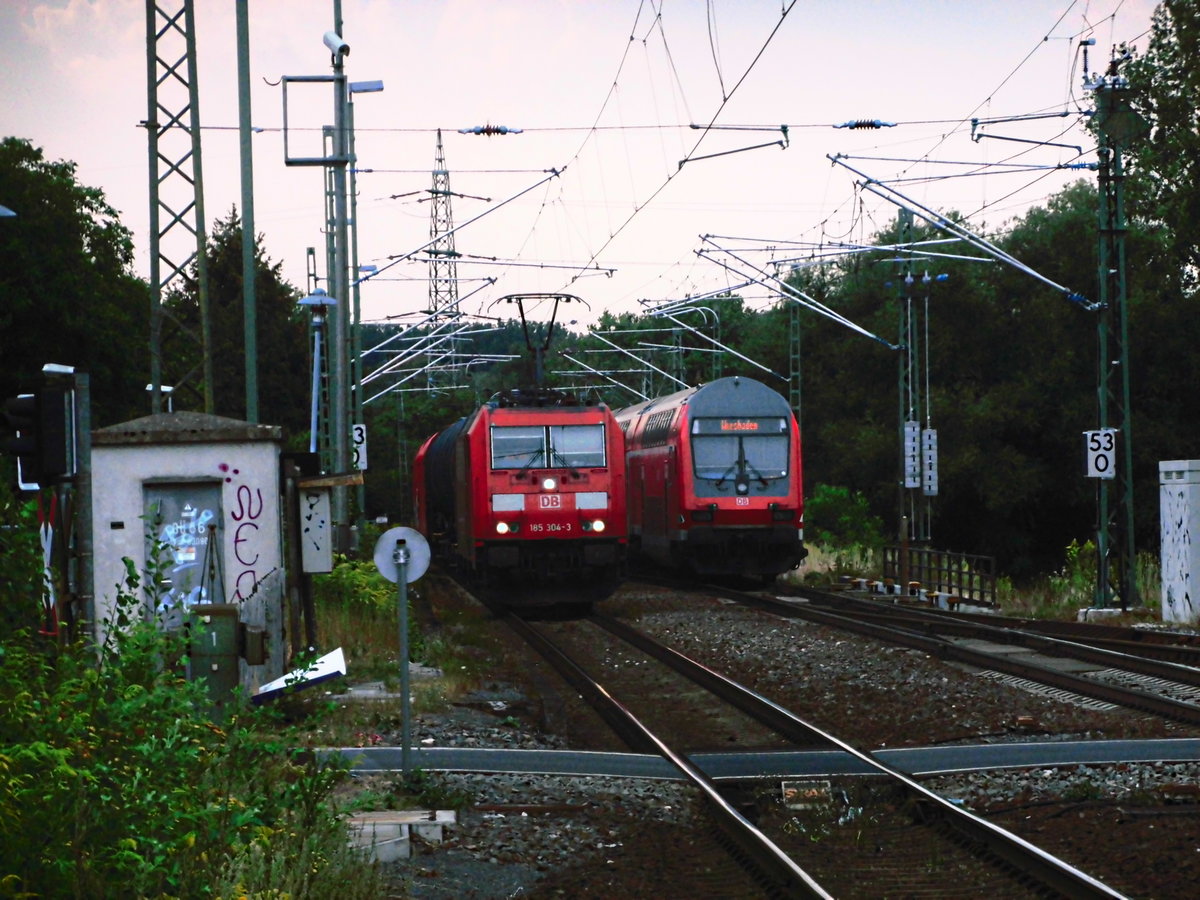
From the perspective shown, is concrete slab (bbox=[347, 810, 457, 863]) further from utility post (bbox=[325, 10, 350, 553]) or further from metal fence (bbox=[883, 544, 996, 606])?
metal fence (bbox=[883, 544, 996, 606])

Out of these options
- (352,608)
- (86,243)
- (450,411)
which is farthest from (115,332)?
(352,608)

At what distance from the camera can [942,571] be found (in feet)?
105

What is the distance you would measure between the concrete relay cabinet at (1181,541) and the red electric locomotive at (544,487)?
8.14m

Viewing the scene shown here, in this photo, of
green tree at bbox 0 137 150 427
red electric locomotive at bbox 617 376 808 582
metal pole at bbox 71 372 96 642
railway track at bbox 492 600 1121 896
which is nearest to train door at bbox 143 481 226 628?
railway track at bbox 492 600 1121 896

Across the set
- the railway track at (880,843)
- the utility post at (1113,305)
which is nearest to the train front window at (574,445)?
the utility post at (1113,305)

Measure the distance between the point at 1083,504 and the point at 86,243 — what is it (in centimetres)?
3247

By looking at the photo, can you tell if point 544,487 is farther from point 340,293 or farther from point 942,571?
point 942,571

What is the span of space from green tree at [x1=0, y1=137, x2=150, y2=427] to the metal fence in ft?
75.7

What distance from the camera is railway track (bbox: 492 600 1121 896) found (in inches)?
316

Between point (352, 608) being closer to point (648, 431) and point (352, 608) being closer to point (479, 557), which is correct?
point (479, 557)

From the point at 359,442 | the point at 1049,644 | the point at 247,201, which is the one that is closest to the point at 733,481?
the point at 359,442

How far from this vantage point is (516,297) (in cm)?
2573

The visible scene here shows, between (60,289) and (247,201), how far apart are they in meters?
24.3

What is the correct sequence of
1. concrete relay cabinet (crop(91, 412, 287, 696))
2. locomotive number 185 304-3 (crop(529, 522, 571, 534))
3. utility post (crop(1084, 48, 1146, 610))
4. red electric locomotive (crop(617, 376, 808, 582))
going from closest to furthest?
concrete relay cabinet (crop(91, 412, 287, 696))
locomotive number 185 304-3 (crop(529, 522, 571, 534))
utility post (crop(1084, 48, 1146, 610))
red electric locomotive (crop(617, 376, 808, 582))
